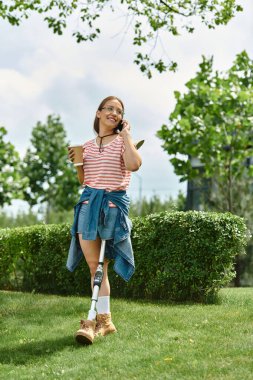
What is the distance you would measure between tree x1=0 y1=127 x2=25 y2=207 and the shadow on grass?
92.1 feet

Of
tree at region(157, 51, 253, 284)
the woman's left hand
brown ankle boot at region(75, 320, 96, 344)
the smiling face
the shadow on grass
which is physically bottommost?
the shadow on grass

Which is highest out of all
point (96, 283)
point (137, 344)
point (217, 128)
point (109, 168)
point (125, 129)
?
point (217, 128)

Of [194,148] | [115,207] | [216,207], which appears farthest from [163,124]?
[115,207]

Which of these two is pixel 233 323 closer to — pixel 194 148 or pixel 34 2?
pixel 34 2

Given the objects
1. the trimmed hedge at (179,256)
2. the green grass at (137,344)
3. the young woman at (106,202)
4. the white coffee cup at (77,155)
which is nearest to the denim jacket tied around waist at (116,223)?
the young woman at (106,202)

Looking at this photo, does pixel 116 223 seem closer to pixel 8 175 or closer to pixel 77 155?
pixel 77 155

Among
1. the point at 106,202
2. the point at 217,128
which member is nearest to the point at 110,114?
the point at 106,202

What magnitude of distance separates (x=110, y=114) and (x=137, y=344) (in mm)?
2132

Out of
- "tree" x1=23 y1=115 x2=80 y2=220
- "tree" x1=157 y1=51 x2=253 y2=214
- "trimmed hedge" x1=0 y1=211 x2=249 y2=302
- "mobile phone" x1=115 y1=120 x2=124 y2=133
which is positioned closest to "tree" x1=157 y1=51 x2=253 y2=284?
"tree" x1=157 y1=51 x2=253 y2=214

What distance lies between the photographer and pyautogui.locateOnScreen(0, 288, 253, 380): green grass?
521 cm

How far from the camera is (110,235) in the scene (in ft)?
19.7

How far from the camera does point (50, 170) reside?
41.2 metres

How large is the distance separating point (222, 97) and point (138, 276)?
1096 centimetres

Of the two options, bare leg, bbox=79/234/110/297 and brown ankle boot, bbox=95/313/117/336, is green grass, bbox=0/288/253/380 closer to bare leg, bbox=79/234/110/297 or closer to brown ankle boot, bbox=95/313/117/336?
brown ankle boot, bbox=95/313/117/336
